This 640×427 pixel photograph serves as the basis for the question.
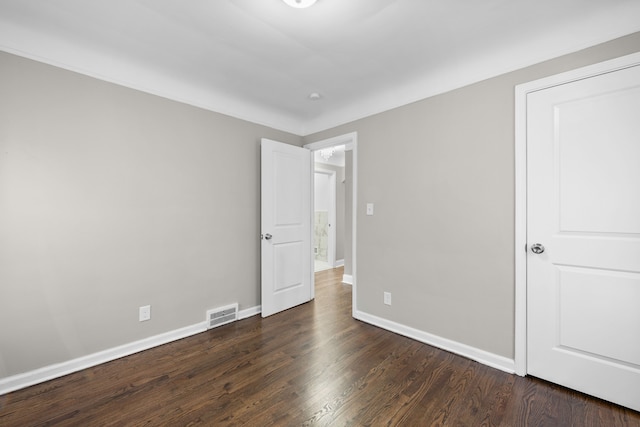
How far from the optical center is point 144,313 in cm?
242

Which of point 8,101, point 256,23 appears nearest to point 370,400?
point 256,23

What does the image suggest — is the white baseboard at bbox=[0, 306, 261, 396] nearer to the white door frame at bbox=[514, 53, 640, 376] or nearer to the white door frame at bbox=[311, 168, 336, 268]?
the white door frame at bbox=[514, 53, 640, 376]

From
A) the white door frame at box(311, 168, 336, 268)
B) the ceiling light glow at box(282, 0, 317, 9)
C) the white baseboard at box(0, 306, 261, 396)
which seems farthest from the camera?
the white door frame at box(311, 168, 336, 268)

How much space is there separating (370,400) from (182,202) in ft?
7.65

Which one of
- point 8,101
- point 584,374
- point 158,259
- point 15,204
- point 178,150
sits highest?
point 8,101

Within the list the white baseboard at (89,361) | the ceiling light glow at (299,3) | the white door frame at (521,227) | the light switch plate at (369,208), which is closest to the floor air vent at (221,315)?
the white baseboard at (89,361)

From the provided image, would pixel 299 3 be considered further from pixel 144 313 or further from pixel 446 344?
pixel 446 344

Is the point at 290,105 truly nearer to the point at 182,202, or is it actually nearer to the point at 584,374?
the point at 182,202

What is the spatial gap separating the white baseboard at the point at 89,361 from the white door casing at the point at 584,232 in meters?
2.91

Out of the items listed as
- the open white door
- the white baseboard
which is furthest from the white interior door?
the white baseboard

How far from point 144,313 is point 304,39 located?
2667mm

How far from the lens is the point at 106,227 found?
2225 mm

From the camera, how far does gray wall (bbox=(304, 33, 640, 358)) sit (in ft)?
6.88

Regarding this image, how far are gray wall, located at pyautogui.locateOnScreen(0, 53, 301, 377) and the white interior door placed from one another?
2.79m
